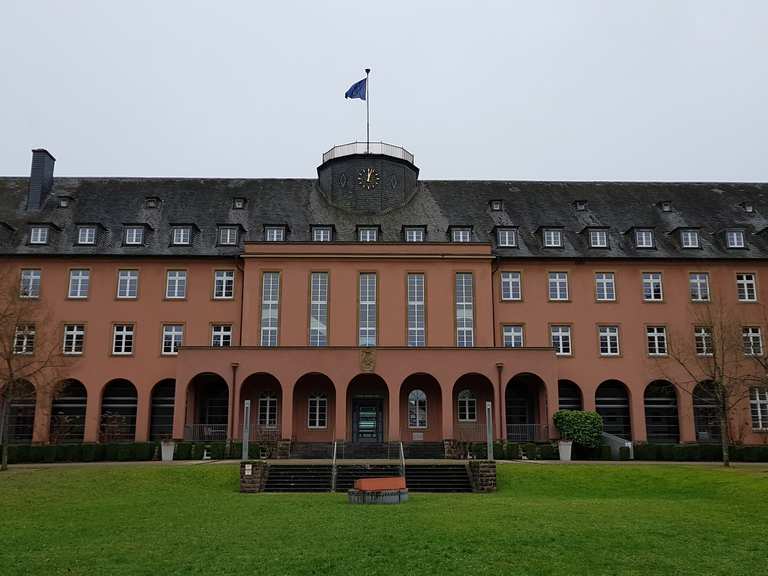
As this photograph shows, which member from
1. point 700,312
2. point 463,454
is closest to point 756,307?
point 700,312

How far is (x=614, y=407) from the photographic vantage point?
128 ft

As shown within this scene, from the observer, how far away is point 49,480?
24406 mm

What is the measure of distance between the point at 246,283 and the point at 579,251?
17332 mm

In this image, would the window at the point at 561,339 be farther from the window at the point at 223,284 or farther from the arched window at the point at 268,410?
the window at the point at 223,284

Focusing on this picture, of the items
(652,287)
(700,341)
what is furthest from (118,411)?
(700,341)

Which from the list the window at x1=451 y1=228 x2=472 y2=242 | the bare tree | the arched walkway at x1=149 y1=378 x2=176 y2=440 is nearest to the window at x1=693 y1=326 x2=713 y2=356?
the bare tree

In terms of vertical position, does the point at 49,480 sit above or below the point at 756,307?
below

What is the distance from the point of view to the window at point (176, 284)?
38781 millimetres

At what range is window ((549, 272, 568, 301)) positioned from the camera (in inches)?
1551

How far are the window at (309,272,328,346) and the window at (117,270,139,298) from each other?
911cm

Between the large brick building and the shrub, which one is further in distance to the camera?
the large brick building

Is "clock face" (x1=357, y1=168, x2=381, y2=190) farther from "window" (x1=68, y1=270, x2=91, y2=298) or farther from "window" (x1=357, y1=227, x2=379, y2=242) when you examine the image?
"window" (x1=68, y1=270, x2=91, y2=298)

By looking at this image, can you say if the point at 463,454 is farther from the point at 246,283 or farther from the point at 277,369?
the point at 246,283

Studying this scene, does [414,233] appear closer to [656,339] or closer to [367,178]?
[367,178]
